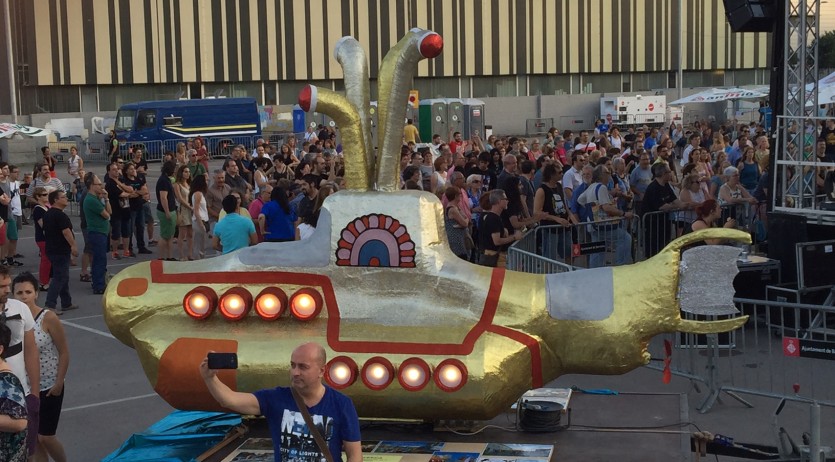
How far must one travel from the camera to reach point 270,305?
24.8ft

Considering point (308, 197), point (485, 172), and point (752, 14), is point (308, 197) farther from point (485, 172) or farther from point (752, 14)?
point (752, 14)

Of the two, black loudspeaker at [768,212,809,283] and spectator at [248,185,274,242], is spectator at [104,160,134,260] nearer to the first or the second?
spectator at [248,185,274,242]

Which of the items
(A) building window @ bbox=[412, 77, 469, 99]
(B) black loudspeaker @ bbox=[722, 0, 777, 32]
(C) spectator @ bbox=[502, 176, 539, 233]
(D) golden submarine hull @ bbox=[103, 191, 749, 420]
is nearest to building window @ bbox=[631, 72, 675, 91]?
(A) building window @ bbox=[412, 77, 469, 99]

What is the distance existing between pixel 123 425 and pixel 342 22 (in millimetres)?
47414

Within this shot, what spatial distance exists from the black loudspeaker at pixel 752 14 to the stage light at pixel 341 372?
8719mm

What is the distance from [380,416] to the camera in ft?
25.1

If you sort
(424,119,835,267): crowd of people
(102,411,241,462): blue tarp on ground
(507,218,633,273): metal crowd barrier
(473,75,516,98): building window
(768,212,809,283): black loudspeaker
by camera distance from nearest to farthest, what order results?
(102,411,241,462): blue tarp on ground → (768,212,809,283): black loudspeaker → (507,218,633,273): metal crowd barrier → (424,119,835,267): crowd of people → (473,75,516,98): building window

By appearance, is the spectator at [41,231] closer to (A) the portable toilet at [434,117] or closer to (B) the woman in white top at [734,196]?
(B) the woman in white top at [734,196]

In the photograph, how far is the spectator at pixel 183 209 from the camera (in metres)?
17.7

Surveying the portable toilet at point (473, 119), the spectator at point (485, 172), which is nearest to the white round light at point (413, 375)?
the spectator at point (485, 172)

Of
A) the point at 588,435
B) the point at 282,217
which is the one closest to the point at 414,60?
the point at 588,435

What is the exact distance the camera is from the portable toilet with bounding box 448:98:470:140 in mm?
41375

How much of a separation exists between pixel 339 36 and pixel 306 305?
4862 centimetres

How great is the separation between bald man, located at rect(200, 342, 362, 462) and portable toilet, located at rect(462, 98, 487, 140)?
1441 inches
